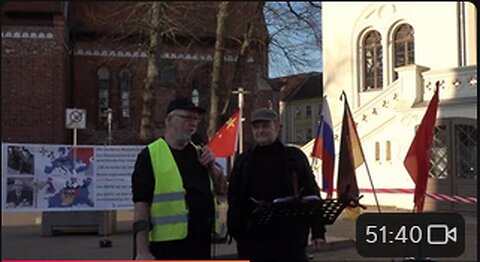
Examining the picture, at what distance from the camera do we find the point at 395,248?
460cm

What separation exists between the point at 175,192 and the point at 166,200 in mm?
69

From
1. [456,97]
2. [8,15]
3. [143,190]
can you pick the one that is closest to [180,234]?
[143,190]

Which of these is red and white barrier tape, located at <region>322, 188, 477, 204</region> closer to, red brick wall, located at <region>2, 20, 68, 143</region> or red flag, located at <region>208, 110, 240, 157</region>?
red flag, located at <region>208, 110, 240, 157</region>

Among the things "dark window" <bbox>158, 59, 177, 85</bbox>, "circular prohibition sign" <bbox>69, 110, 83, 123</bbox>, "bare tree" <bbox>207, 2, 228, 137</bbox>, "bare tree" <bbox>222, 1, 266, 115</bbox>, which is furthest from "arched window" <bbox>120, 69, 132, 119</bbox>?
"circular prohibition sign" <bbox>69, 110, 83, 123</bbox>

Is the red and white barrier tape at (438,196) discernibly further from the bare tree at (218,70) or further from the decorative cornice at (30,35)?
the decorative cornice at (30,35)

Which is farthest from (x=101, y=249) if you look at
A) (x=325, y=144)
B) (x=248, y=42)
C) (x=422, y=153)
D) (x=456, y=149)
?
(x=248, y=42)

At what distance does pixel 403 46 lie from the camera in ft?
Result: 66.4

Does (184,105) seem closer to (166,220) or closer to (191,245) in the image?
(166,220)

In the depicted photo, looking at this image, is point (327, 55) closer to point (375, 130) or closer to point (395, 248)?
point (375, 130)

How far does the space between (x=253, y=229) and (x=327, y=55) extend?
1868 cm

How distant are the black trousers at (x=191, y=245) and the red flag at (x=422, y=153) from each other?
11.9 feet

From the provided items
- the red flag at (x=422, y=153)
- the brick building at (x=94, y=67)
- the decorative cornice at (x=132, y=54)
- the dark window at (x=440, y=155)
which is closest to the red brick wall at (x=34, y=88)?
the brick building at (x=94, y=67)

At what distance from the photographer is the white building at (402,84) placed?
52.7 feet

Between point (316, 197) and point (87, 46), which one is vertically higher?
point (87, 46)
